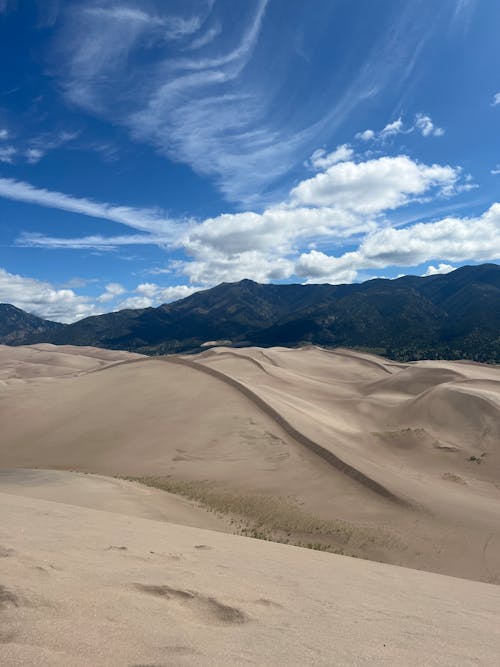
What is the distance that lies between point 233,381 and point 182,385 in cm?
418

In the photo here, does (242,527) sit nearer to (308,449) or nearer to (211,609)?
(308,449)

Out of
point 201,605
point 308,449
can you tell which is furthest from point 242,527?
point 201,605

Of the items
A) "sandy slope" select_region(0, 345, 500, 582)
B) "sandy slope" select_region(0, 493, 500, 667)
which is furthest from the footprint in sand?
"sandy slope" select_region(0, 345, 500, 582)

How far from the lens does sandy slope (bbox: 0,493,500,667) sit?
3.36 metres

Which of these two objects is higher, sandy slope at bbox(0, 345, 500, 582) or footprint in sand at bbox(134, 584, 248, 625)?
footprint in sand at bbox(134, 584, 248, 625)

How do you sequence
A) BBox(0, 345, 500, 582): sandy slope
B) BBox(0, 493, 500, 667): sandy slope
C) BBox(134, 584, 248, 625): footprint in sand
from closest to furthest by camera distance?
BBox(0, 493, 500, 667): sandy slope < BBox(134, 584, 248, 625): footprint in sand < BBox(0, 345, 500, 582): sandy slope

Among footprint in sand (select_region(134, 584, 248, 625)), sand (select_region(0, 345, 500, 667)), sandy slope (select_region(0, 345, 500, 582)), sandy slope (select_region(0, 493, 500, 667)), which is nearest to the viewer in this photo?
sandy slope (select_region(0, 493, 500, 667))

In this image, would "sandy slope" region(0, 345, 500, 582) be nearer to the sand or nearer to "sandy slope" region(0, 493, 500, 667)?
the sand

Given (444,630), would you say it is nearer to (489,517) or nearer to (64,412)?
(489,517)

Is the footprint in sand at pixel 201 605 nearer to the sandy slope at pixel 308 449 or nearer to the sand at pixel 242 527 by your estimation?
the sand at pixel 242 527

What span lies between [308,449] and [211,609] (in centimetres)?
1620

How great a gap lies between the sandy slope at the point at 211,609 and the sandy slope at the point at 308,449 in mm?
4945

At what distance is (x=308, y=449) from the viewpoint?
2012 centimetres

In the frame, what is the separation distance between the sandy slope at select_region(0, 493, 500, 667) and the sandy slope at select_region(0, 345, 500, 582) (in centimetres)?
495
